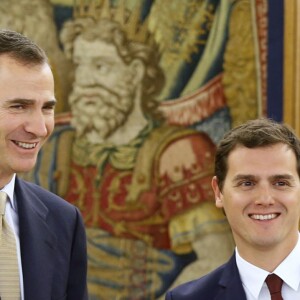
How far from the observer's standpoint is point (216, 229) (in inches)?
235

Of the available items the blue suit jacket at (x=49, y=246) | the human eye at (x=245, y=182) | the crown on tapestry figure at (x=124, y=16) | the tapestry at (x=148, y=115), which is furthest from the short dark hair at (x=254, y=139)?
the crown on tapestry figure at (x=124, y=16)

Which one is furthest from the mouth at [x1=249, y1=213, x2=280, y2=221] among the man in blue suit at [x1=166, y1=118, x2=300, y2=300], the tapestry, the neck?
the tapestry

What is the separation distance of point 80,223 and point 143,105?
2.89 m

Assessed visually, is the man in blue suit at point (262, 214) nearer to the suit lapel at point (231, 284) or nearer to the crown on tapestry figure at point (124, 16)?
the suit lapel at point (231, 284)

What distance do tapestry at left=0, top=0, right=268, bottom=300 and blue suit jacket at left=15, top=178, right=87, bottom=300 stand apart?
2.80 m

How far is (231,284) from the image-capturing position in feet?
9.40

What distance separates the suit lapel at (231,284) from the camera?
283cm

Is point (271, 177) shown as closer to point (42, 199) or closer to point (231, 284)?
point (231, 284)

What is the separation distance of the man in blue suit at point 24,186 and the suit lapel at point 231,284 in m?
0.61

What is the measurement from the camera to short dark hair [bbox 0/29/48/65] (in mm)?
2943

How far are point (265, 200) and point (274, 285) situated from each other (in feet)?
0.99

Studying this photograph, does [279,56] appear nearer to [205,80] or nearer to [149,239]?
[205,80]

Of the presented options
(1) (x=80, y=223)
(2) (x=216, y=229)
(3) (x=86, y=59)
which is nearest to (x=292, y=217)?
(1) (x=80, y=223)

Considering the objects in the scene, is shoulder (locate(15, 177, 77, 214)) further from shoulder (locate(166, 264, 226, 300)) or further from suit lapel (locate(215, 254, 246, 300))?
suit lapel (locate(215, 254, 246, 300))
